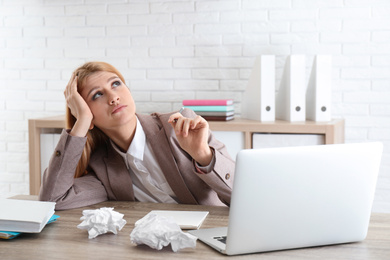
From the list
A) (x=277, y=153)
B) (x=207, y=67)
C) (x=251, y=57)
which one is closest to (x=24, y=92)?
(x=207, y=67)

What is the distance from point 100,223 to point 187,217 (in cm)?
28

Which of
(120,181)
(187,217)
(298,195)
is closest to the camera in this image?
(298,195)

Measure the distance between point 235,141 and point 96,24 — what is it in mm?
1328

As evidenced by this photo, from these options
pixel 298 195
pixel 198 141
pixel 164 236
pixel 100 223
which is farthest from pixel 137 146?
pixel 298 195

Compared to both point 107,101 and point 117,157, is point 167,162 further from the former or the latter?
point 107,101

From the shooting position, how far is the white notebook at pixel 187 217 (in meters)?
1.40

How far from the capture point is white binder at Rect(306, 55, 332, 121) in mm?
2849

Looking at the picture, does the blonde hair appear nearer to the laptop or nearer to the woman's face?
the woman's face

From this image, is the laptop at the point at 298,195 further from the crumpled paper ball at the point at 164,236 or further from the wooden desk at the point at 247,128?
the wooden desk at the point at 247,128

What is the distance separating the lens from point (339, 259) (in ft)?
3.73

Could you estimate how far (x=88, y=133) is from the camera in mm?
1942

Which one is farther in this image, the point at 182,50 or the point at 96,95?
the point at 182,50

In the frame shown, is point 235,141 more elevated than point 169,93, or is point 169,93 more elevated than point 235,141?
point 169,93

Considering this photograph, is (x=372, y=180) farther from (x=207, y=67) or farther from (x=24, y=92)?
(x=24, y=92)
